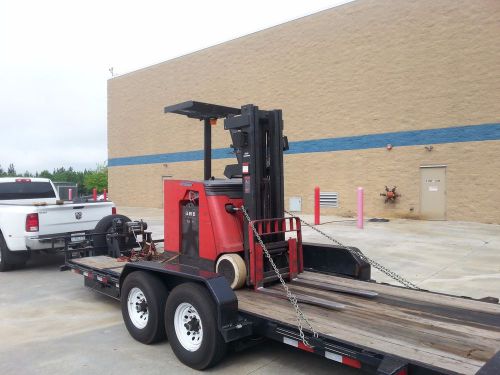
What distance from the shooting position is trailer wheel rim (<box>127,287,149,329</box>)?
4988 mm

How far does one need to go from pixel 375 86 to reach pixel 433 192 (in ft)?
16.4

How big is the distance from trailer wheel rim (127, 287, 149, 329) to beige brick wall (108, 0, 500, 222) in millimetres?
14516

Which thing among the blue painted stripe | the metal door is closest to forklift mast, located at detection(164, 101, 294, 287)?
the blue painted stripe

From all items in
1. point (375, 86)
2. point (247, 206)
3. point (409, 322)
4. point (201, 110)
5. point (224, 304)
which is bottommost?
point (409, 322)

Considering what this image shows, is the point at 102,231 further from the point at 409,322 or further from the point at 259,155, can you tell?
the point at 409,322

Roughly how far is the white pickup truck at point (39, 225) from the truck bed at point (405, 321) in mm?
5176

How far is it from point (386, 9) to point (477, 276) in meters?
13.5

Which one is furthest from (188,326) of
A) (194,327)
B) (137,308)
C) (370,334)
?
(370,334)

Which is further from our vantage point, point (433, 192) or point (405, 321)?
point (433, 192)

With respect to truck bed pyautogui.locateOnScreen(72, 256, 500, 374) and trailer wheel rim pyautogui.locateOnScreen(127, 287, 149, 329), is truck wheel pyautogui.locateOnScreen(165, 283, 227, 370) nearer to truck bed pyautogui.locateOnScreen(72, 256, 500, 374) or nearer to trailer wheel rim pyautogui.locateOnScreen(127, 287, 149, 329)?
truck bed pyautogui.locateOnScreen(72, 256, 500, 374)

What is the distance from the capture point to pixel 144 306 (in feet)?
16.4

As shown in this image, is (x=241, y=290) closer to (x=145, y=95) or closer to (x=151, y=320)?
(x=151, y=320)

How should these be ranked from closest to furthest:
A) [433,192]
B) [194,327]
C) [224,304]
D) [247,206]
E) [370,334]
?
[370,334] < [224,304] < [194,327] < [247,206] < [433,192]

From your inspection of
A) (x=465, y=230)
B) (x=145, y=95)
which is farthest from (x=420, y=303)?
(x=145, y=95)
